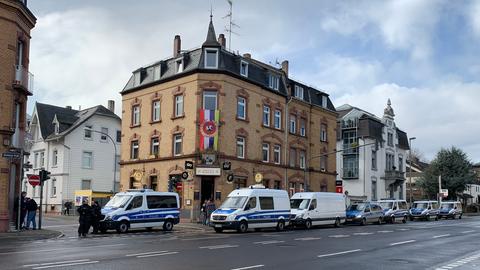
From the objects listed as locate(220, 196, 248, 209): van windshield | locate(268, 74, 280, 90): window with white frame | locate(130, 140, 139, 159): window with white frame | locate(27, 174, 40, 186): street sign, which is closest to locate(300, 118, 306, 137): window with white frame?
locate(268, 74, 280, 90): window with white frame

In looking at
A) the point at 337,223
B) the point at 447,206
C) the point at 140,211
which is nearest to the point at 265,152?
the point at 337,223

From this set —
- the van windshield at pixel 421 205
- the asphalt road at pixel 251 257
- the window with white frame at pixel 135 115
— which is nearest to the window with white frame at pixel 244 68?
the window with white frame at pixel 135 115

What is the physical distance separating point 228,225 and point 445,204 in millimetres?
37714

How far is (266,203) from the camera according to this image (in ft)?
100.0

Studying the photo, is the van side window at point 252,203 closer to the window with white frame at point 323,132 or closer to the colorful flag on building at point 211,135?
the colorful flag on building at point 211,135

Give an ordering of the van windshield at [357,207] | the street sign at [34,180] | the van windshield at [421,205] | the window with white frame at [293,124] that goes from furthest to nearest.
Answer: the van windshield at [421,205] → the window with white frame at [293,124] → the van windshield at [357,207] → the street sign at [34,180]

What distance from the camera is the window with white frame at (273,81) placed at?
46.6 m

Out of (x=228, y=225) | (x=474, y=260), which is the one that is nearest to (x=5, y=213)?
(x=228, y=225)

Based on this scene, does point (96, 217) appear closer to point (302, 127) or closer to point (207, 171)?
point (207, 171)

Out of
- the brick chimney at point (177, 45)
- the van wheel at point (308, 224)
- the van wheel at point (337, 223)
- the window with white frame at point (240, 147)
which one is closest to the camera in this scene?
the van wheel at point (308, 224)

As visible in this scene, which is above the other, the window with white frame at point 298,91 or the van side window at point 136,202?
the window with white frame at point 298,91

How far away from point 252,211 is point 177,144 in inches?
545

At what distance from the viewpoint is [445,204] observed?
190ft

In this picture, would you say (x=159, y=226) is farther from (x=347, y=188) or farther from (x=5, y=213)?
(x=347, y=188)
